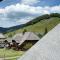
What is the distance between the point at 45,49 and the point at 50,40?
1.68 ft

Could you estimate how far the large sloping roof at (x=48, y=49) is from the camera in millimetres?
8883

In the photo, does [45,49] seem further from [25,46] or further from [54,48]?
[25,46]

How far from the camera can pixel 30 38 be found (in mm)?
90312

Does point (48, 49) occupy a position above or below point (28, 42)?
above

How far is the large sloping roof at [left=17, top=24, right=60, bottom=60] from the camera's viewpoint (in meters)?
8.88

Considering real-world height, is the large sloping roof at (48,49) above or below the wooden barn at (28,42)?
above

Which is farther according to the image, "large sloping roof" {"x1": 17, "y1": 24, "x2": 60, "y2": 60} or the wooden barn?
A: the wooden barn

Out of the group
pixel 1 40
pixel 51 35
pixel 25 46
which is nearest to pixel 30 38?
pixel 25 46

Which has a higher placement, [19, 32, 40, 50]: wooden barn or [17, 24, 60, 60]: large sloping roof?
[17, 24, 60, 60]: large sloping roof

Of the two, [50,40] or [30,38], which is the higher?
[50,40]

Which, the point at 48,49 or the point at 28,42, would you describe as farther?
the point at 28,42

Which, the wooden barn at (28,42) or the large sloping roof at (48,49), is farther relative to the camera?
the wooden barn at (28,42)

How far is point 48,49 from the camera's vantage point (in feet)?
29.9

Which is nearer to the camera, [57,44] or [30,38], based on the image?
[57,44]
